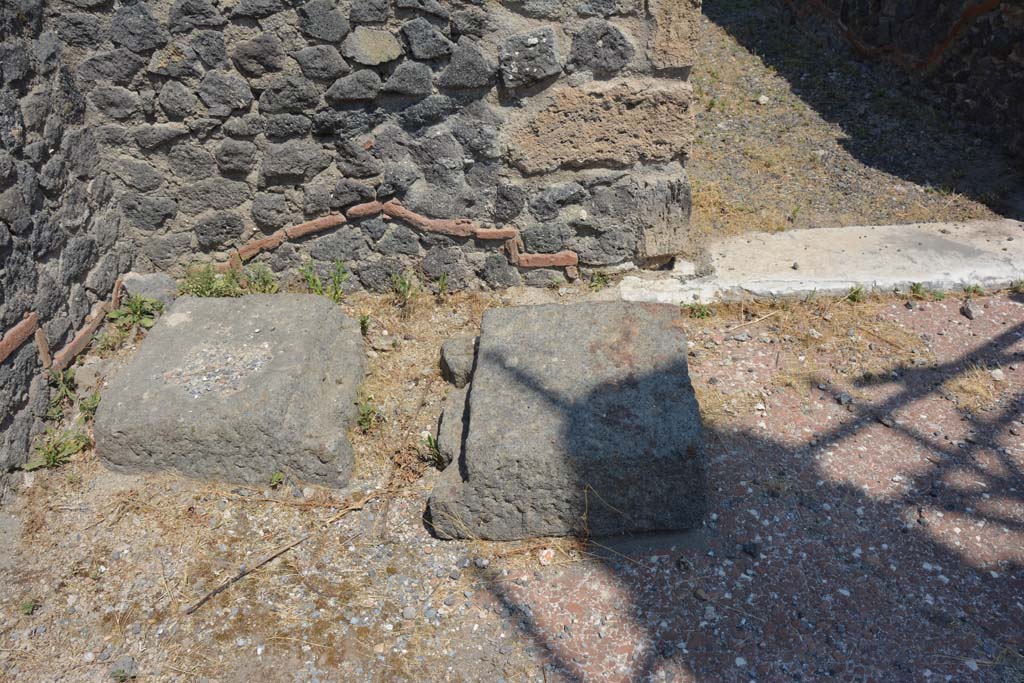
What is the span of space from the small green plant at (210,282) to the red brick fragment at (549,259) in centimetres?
136

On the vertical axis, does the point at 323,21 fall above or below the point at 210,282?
above

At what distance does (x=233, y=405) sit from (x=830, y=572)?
6.95ft

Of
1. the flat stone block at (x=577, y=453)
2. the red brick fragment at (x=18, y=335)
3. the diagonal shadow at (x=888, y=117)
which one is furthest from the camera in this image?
the diagonal shadow at (x=888, y=117)

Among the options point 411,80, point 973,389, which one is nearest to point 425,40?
point 411,80

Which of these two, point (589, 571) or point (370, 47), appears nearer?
point (589, 571)

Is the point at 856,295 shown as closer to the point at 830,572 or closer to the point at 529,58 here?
the point at 830,572

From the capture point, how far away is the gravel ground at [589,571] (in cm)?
223

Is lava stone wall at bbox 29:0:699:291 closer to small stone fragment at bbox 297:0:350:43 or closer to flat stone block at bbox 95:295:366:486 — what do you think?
small stone fragment at bbox 297:0:350:43

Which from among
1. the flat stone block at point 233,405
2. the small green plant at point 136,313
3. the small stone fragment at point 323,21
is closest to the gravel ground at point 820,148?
the small stone fragment at point 323,21

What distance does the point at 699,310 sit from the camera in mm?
3604

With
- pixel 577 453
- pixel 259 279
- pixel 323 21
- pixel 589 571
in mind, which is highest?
pixel 323 21

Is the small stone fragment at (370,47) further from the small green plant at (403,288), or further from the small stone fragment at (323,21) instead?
the small green plant at (403,288)

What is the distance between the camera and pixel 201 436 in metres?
2.74

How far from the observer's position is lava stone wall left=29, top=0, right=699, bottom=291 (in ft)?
10.3
